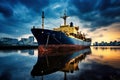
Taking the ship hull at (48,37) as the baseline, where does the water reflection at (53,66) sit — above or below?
below

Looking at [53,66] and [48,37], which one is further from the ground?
[48,37]

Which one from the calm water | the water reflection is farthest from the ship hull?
the calm water

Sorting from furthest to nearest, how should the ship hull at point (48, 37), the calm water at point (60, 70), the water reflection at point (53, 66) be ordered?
1. the ship hull at point (48, 37)
2. the water reflection at point (53, 66)
3. the calm water at point (60, 70)

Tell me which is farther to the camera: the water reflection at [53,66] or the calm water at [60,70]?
the water reflection at [53,66]

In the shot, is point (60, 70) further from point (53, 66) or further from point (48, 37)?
point (48, 37)

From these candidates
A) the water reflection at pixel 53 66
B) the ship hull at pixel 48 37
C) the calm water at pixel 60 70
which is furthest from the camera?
the ship hull at pixel 48 37

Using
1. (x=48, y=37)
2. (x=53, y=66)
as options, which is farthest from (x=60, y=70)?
(x=48, y=37)

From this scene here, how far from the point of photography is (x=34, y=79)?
24.1 feet

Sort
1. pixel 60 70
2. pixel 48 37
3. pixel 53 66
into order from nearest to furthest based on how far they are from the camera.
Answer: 1. pixel 60 70
2. pixel 53 66
3. pixel 48 37

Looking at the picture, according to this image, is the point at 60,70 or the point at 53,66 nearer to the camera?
the point at 60,70

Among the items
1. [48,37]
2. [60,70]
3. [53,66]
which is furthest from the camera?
[48,37]

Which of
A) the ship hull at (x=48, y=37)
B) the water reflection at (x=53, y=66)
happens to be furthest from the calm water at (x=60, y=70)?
the ship hull at (x=48, y=37)

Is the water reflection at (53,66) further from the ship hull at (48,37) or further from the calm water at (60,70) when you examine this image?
the ship hull at (48,37)

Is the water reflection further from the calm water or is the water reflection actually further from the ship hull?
the ship hull
